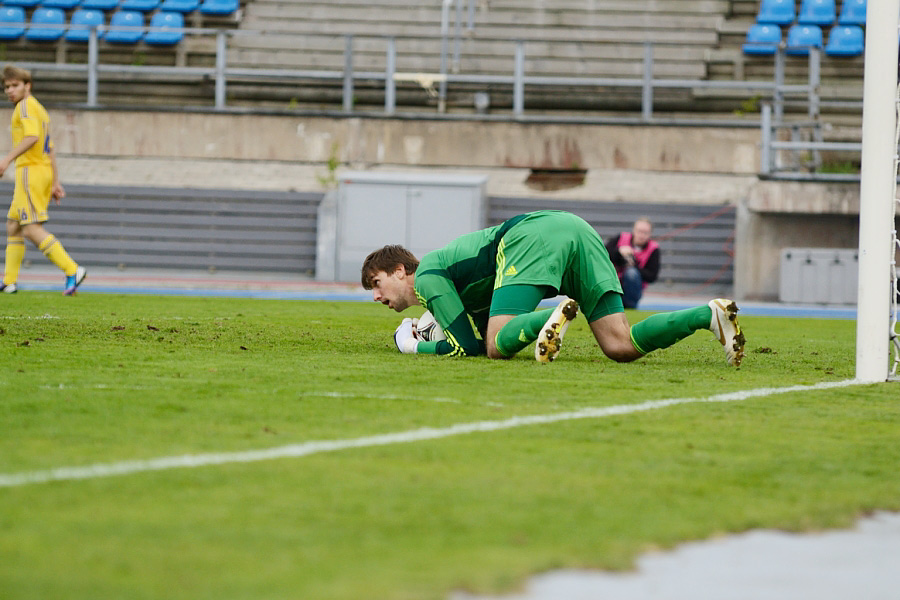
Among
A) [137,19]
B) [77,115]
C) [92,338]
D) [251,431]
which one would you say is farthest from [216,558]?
[137,19]

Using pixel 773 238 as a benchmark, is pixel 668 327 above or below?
below

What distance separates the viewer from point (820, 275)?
18797 mm

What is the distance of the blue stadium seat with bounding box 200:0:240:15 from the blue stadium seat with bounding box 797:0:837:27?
436 inches

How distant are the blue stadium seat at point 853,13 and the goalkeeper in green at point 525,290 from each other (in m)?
18.7

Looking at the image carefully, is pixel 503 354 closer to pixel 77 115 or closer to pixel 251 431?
pixel 251 431

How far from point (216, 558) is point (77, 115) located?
20.5 meters

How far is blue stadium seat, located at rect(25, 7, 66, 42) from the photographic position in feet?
78.4

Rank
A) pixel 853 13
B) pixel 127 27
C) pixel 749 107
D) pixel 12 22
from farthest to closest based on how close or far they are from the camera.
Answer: pixel 12 22, pixel 853 13, pixel 127 27, pixel 749 107

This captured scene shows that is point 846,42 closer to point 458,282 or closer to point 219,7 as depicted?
point 219,7

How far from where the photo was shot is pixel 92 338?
8.21 meters

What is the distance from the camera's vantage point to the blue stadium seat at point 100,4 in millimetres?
25688

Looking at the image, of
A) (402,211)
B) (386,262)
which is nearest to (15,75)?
(386,262)

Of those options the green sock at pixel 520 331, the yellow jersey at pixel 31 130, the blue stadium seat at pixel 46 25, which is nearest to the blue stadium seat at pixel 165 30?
the blue stadium seat at pixel 46 25

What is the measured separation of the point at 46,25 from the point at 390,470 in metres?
22.0
